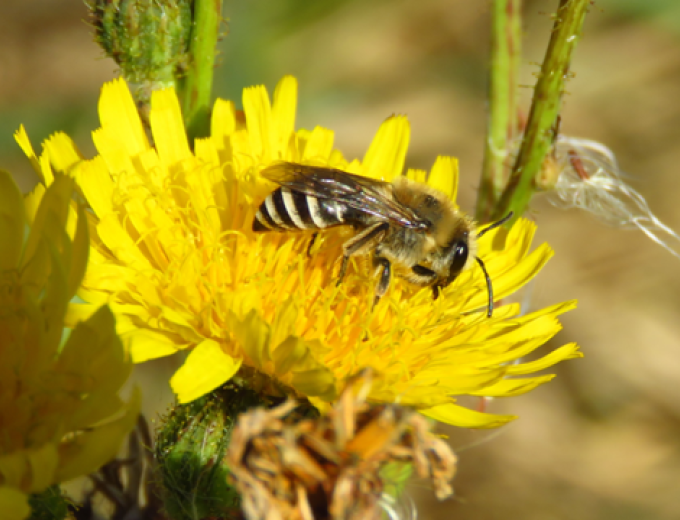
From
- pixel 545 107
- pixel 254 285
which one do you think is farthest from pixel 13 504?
pixel 545 107

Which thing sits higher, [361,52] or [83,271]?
[83,271]

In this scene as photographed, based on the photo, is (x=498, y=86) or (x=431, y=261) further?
(x=498, y=86)

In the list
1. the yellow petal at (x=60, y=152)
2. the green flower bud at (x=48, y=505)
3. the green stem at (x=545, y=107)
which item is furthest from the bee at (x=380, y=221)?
the green flower bud at (x=48, y=505)

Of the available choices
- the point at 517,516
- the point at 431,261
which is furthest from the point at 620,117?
the point at 431,261

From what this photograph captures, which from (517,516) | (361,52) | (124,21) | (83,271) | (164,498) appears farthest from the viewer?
(361,52)

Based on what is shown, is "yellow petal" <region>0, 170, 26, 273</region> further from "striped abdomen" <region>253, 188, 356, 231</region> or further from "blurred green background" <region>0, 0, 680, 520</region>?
"blurred green background" <region>0, 0, 680, 520</region>

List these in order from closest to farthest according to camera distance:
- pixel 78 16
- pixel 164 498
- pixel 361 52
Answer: pixel 164 498, pixel 78 16, pixel 361 52

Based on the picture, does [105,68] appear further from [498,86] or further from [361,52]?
[498,86]

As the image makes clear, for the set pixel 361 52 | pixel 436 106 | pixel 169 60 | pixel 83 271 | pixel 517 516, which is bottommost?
pixel 517 516
